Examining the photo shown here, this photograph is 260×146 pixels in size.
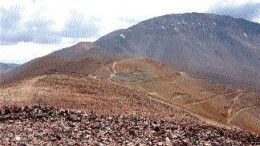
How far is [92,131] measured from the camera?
82.6 feet

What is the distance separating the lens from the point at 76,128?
84.8 feet

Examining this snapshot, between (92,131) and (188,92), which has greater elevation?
(188,92)

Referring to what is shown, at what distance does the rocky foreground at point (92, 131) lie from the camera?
74.1 feet

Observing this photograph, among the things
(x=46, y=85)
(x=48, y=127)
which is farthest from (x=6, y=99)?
(x=48, y=127)

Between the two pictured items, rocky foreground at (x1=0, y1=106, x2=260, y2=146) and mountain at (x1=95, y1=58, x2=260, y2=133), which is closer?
rocky foreground at (x1=0, y1=106, x2=260, y2=146)

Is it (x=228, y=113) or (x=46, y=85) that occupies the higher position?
(x=46, y=85)

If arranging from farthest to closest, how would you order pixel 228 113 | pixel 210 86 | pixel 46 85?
1. pixel 210 86
2. pixel 228 113
3. pixel 46 85

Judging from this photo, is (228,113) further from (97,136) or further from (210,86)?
(97,136)

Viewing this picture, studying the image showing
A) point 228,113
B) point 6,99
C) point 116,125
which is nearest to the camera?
point 116,125

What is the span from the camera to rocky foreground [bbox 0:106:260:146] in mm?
22594

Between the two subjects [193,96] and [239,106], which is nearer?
[193,96]

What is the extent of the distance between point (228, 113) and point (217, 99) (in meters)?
15.7

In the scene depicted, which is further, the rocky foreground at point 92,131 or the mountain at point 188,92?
the mountain at point 188,92

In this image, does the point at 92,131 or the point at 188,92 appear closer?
the point at 92,131
